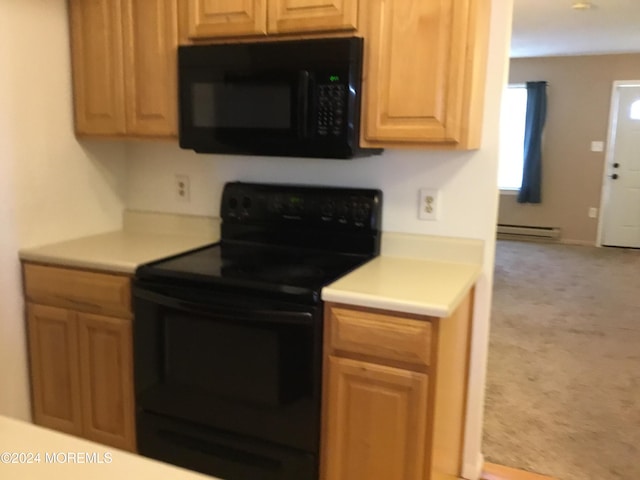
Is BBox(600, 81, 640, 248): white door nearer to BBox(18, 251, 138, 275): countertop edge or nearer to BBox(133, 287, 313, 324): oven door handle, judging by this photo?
BBox(133, 287, 313, 324): oven door handle

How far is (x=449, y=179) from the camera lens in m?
2.24

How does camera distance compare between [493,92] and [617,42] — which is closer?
[493,92]

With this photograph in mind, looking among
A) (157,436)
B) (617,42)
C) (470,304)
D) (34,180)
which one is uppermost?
(617,42)

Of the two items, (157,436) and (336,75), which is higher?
(336,75)

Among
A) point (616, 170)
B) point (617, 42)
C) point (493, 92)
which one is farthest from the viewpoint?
point (616, 170)

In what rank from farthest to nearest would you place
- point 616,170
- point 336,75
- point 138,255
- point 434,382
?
point 616,170
point 138,255
point 336,75
point 434,382

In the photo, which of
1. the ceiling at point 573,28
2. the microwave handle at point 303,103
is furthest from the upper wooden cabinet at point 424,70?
the ceiling at point 573,28

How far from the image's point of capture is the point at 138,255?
2.28 m

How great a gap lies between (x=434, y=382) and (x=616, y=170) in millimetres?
6317

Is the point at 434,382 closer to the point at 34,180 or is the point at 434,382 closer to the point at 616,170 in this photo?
the point at 34,180

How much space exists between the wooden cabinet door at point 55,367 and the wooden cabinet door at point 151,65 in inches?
32.0

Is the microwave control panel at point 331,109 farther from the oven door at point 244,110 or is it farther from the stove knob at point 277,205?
the stove knob at point 277,205

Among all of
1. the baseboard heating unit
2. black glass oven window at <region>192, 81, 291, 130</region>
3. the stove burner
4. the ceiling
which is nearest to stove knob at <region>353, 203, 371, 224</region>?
the stove burner

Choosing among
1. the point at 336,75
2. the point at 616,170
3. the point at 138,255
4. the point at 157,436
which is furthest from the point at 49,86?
the point at 616,170
